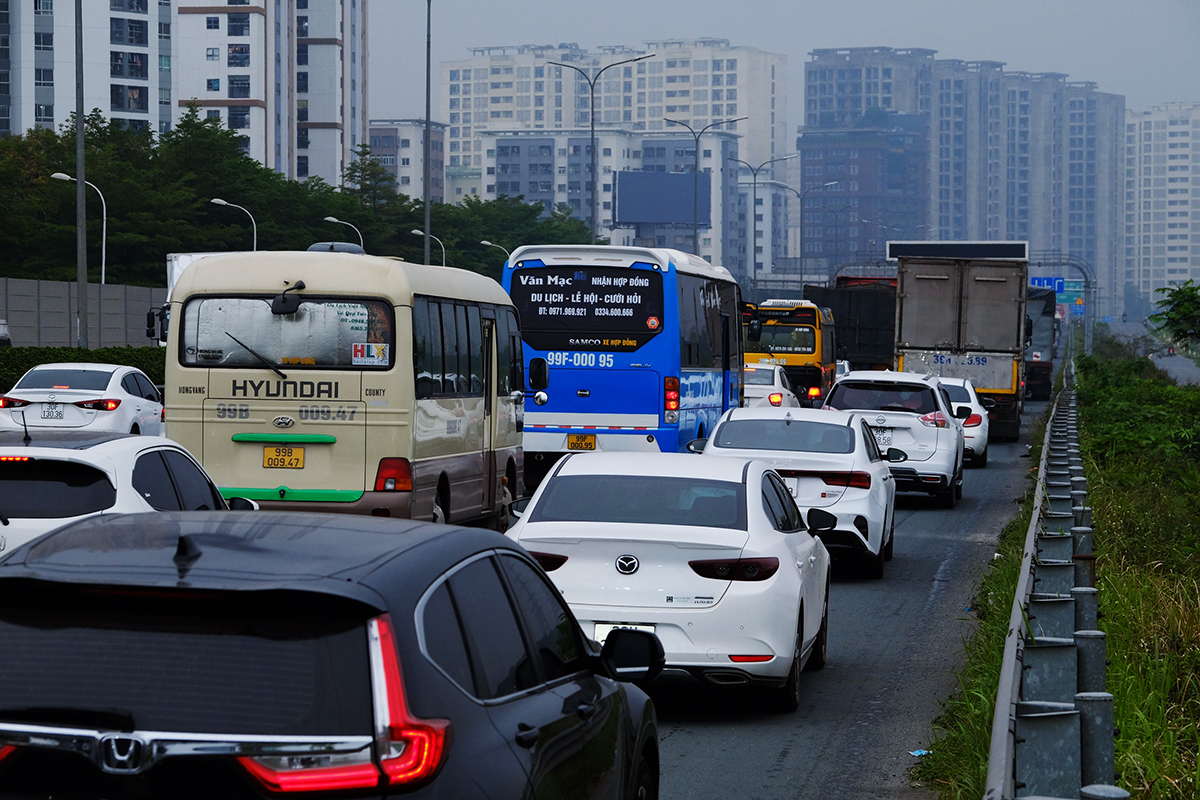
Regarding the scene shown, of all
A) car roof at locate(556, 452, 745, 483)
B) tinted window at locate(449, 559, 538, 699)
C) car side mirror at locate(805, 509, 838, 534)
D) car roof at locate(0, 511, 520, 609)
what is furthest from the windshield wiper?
tinted window at locate(449, 559, 538, 699)

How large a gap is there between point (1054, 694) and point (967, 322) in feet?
94.3

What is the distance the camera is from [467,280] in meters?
17.3

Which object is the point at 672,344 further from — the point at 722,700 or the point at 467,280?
the point at 722,700

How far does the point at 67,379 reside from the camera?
27.7 metres

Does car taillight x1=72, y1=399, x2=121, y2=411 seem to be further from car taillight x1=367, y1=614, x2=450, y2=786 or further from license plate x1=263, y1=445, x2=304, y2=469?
car taillight x1=367, y1=614, x2=450, y2=786

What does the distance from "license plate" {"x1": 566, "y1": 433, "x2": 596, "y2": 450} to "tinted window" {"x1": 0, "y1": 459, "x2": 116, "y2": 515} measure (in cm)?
1206

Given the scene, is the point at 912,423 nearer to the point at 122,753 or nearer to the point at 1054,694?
the point at 1054,694

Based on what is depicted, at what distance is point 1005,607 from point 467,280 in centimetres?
851

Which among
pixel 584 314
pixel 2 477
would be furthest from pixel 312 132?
pixel 2 477

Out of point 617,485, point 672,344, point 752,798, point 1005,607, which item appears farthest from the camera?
point 672,344

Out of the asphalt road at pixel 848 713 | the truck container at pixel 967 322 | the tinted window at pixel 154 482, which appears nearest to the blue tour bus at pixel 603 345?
the asphalt road at pixel 848 713

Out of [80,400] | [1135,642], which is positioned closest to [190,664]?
[1135,642]

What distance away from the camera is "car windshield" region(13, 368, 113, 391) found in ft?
90.5

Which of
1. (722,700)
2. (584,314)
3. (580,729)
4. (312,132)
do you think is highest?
(312,132)
